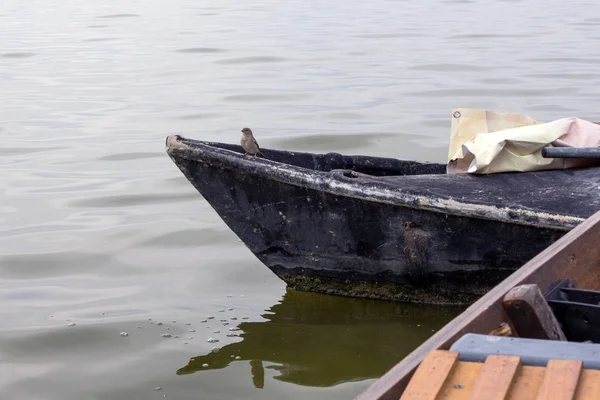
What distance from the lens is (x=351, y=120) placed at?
10.3m

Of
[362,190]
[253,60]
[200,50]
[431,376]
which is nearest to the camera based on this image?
[431,376]

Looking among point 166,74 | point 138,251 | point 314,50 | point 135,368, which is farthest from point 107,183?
point 314,50

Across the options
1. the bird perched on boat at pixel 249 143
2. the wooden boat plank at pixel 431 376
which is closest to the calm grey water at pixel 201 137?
the bird perched on boat at pixel 249 143

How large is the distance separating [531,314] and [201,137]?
22.8ft

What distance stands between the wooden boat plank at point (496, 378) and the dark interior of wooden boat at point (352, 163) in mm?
3111

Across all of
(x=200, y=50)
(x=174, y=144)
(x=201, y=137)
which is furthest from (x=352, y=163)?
(x=200, y=50)

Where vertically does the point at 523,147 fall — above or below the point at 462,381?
above

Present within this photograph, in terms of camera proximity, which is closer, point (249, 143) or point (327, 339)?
point (327, 339)

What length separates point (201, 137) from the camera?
376 inches

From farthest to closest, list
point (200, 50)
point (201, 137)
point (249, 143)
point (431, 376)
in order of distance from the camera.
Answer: point (200, 50), point (201, 137), point (249, 143), point (431, 376)

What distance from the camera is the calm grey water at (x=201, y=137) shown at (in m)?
4.71

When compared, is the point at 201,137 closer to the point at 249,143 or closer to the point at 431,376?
the point at 249,143

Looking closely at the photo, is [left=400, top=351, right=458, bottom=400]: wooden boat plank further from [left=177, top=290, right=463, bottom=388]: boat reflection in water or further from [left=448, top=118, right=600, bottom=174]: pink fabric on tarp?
[left=448, top=118, right=600, bottom=174]: pink fabric on tarp

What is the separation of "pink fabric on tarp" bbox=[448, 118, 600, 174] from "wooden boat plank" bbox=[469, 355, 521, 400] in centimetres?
277
